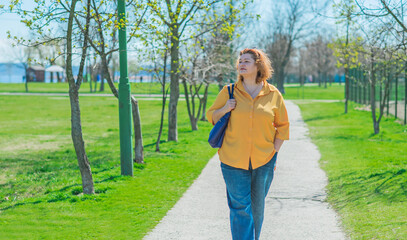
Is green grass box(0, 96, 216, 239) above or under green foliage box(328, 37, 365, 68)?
under

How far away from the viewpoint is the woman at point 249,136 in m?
4.17

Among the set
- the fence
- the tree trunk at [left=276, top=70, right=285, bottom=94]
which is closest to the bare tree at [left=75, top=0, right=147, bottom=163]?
the fence

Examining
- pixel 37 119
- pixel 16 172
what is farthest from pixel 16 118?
pixel 16 172

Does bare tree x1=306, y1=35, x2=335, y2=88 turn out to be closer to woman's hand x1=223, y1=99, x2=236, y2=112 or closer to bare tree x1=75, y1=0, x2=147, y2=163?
bare tree x1=75, y1=0, x2=147, y2=163

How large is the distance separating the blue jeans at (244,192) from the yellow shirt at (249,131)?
0.08 metres

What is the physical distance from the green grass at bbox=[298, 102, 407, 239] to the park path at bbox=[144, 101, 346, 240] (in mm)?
220

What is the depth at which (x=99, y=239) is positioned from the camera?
5031 mm

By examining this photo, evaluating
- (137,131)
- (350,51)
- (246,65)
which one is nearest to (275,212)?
(246,65)

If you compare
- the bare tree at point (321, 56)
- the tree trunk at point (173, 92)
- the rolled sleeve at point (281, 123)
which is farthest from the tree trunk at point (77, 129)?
the bare tree at point (321, 56)

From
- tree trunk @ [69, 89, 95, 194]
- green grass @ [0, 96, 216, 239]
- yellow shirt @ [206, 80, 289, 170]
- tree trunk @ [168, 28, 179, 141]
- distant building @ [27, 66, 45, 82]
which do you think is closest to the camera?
yellow shirt @ [206, 80, 289, 170]

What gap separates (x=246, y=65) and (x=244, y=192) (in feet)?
3.62

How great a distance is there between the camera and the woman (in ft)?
13.7

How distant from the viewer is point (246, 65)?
425 centimetres

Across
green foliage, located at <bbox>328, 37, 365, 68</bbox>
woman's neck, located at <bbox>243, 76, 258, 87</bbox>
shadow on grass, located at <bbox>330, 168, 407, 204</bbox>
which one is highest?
green foliage, located at <bbox>328, 37, 365, 68</bbox>
